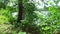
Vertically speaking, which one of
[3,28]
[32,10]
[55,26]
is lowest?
[3,28]

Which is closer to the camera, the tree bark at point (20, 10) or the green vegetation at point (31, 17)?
the green vegetation at point (31, 17)

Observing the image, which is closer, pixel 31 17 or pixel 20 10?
pixel 31 17

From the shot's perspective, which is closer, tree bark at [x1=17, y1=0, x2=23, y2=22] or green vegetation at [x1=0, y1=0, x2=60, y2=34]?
green vegetation at [x1=0, y1=0, x2=60, y2=34]

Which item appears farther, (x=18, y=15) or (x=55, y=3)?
(x=18, y=15)


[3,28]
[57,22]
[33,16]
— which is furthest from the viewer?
[3,28]

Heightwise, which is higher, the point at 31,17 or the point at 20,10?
the point at 20,10

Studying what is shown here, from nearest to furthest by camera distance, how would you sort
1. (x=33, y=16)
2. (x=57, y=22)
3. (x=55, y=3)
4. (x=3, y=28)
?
(x=57, y=22)
(x=55, y=3)
(x=33, y=16)
(x=3, y=28)

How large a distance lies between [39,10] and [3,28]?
1154 millimetres

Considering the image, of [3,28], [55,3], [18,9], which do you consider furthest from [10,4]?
[55,3]

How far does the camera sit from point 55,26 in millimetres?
3545

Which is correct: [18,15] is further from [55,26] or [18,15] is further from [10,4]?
[55,26]

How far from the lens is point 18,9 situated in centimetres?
457

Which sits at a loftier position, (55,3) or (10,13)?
(55,3)

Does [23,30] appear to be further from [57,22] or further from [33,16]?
[57,22]
